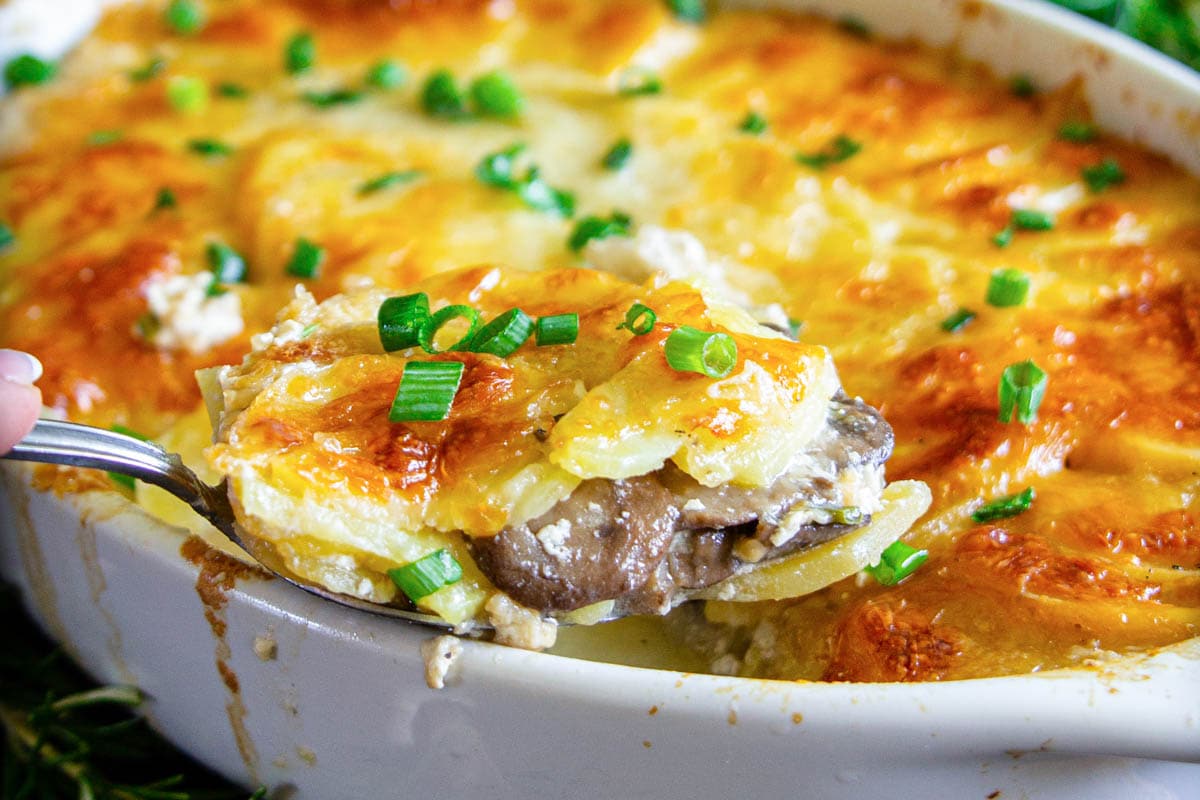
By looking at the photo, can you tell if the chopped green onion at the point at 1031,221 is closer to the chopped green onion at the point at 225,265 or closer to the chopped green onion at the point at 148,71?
the chopped green onion at the point at 225,265

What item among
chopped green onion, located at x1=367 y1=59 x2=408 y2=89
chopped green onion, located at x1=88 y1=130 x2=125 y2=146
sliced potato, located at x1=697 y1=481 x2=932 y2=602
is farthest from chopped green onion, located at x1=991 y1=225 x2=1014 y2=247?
chopped green onion, located at x1=88 y1=130 x2=125 y2=146

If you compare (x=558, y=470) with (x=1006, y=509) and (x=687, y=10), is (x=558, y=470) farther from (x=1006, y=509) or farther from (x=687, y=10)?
(x=687, y=10)

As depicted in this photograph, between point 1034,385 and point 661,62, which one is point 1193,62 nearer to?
point 661,62

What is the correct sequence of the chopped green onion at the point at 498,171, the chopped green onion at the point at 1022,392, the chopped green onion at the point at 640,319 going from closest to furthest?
the chopped green onion at the point at 640,319, the chopped green onion at the point at 1022,392, the chopped green onion at the point at 498,171

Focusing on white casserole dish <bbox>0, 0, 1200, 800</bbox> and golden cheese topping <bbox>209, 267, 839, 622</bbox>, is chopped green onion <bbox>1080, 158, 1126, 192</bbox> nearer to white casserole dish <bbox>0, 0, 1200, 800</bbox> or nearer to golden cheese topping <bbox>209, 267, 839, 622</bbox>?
golden cheese topping <bbox>209, 267, 839, 622</bbox>

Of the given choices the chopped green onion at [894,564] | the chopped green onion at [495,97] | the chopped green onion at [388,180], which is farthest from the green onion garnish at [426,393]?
the chopped green onion at [495,97]

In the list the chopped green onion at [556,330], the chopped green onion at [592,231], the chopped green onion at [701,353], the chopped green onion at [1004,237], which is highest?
the chopped green onion at [701,353]
